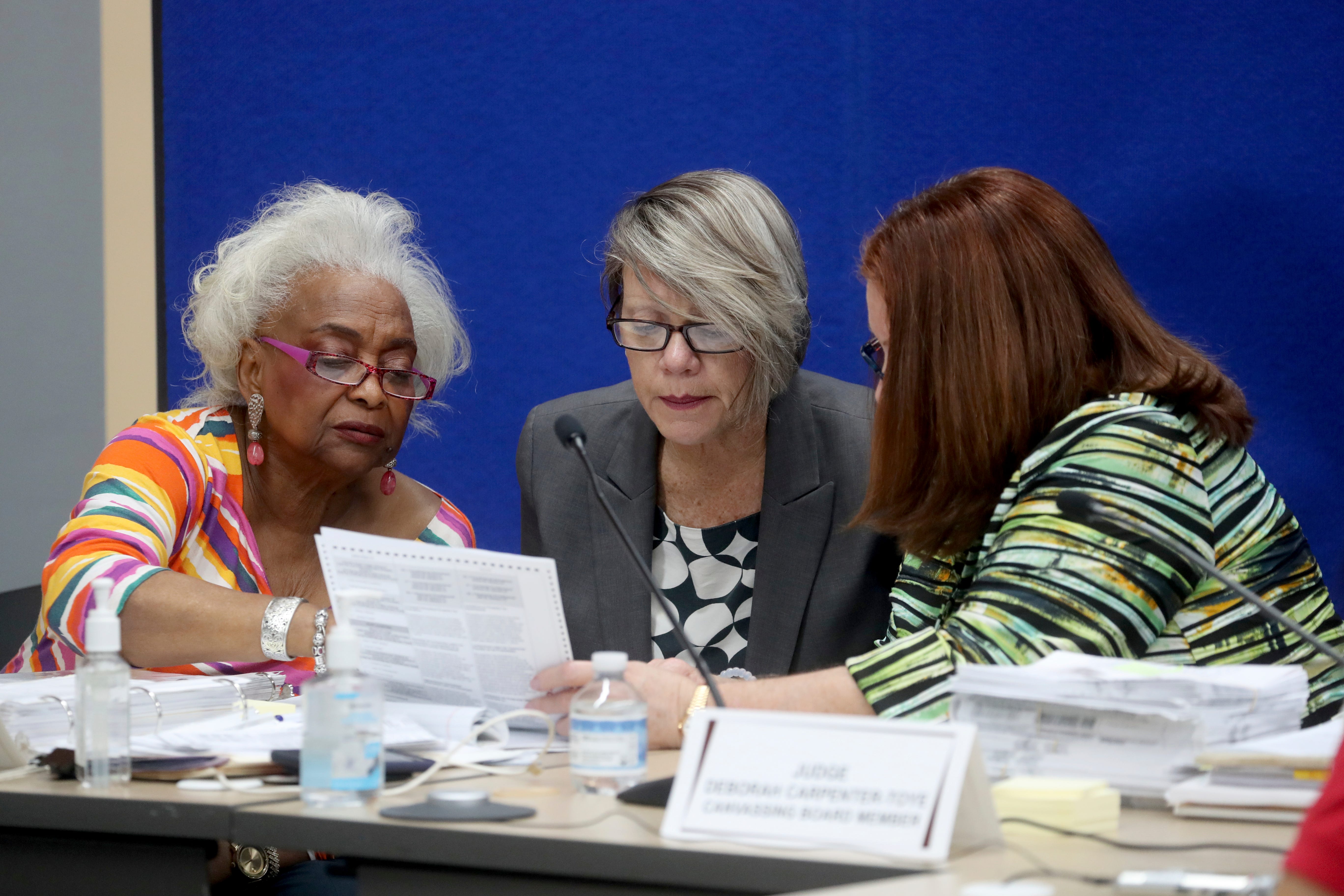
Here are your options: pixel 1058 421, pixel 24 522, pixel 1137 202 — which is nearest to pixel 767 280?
pixel 1058 421

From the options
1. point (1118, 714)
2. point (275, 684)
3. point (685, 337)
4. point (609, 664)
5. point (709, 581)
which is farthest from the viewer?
point (709, 581)

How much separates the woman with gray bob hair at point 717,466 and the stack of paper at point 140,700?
1.77 feet

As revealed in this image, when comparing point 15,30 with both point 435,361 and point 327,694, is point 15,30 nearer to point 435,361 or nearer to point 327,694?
point 435,361

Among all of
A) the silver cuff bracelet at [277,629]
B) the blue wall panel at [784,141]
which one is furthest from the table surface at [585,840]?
the blue wall panel at [784,141]

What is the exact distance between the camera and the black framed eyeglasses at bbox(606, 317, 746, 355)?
185 cm

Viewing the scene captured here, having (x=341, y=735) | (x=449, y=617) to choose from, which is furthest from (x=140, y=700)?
(x=341, y=735)

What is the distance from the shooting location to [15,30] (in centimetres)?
289

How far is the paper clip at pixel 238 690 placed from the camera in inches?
58.6

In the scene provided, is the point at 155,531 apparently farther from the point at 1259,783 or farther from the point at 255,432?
the point at 1259,783

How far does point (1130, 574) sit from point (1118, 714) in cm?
24

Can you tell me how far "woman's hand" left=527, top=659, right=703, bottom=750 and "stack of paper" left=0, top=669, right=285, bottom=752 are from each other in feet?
1.34

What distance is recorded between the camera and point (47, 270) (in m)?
2.93

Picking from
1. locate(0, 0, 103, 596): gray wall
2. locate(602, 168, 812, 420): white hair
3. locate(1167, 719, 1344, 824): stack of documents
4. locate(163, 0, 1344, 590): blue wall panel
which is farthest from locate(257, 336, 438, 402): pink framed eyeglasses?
locate(1167, 719, 1344, 824): stack of documents

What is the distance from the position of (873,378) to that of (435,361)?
810 millimetres
